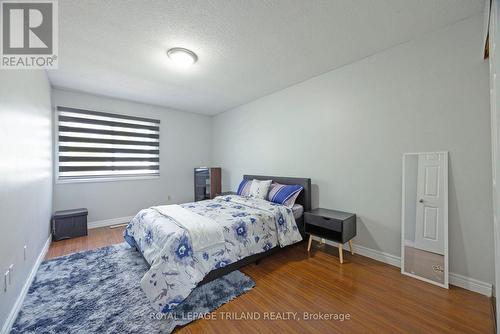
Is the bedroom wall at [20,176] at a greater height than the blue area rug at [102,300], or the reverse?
the bedroom wall at [20,176]

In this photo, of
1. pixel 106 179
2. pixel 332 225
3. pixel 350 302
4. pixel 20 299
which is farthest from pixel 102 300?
pixel 106 179

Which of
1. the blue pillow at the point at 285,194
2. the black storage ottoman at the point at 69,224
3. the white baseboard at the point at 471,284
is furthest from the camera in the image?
the black storage ottoman at the point at 69,224

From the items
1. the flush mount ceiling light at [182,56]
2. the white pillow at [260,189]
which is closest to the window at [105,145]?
the flush mount ceiling light at [182,56]

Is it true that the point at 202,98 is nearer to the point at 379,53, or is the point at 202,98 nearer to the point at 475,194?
the point at 379,53

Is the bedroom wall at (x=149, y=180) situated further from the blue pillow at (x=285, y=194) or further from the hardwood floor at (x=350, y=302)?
the hardwood floor at (x=350, y=302)

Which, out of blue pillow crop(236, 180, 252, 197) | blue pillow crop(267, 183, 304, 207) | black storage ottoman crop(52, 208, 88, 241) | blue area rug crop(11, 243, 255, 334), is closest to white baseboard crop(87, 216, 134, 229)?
black storage ottoman crop(52, 208, 88, 241)

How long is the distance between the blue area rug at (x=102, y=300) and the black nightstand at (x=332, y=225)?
1167 millimetres

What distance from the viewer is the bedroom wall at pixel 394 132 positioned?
1943mm

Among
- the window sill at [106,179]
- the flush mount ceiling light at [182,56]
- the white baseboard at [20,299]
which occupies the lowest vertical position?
the white baseboard at [20,299]

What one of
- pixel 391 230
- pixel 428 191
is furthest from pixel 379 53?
pixel 391 230

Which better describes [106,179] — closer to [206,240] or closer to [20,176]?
[20,176]

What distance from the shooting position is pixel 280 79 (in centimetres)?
331

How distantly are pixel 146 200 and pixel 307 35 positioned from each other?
4433mm

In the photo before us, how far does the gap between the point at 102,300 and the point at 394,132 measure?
362 cm
